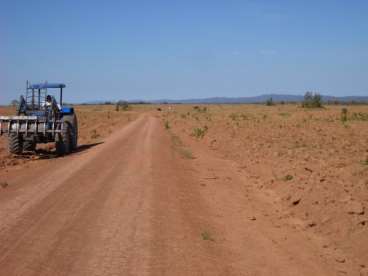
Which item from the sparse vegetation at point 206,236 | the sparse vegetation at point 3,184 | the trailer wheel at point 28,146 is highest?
the trailer wheel at point 28,146

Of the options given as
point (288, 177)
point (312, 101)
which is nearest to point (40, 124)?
point (288, 177)

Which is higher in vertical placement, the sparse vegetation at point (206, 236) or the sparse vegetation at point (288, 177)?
the sparse vegetation at point (288, 177)

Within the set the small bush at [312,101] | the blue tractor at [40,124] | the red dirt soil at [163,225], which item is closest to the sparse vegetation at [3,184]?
the red dirt soil at [163,225]

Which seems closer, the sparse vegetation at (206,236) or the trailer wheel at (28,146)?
the sparse vegetation at (206,236)

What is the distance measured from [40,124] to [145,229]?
473 inches

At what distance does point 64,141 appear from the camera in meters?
19.7

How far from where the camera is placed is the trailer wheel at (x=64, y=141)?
19.6m

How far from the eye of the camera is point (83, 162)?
54.9 feet

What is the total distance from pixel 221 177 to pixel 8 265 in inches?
354

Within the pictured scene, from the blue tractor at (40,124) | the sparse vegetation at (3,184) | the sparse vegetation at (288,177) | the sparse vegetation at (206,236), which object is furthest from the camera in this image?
the blue tractor at (40,124)

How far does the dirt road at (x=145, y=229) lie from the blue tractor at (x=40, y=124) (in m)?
4.83

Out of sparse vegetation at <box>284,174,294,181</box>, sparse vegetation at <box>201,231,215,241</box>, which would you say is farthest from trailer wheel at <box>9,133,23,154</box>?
→ sparse vegetation at <box>201,231,215,241</box>

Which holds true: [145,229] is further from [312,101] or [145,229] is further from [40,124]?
[312,101]

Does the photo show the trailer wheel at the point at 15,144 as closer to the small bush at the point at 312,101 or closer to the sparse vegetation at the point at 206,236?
the sparse vegetation at the point at 206,236
